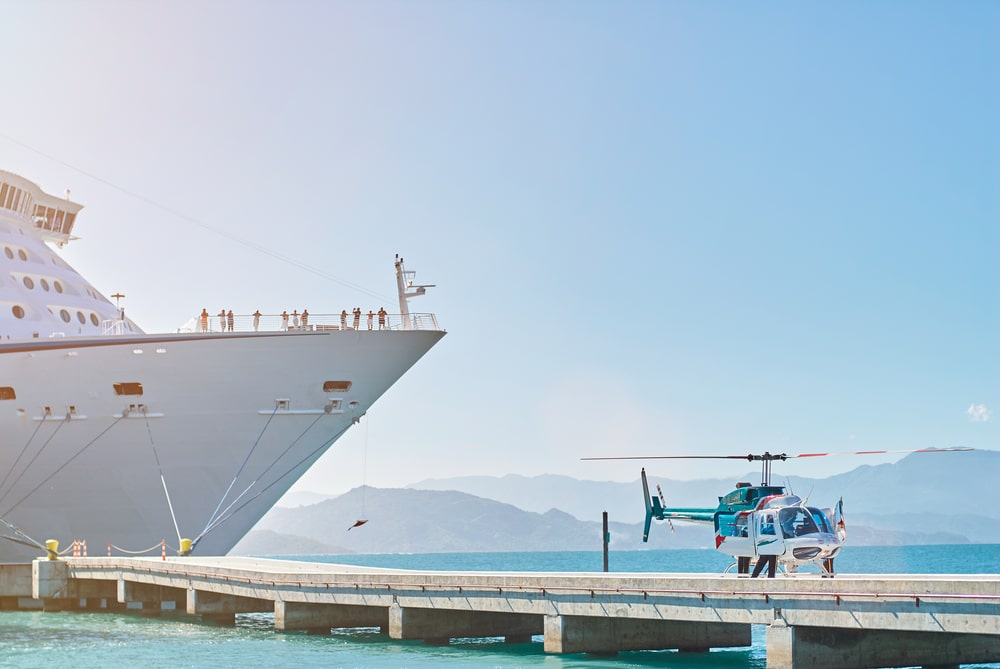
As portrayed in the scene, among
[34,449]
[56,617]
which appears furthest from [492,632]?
[34,449]

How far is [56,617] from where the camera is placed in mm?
34062

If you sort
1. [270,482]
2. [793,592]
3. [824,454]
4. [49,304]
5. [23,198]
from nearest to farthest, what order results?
[793,592]
[824,454]
[270,482]
[49,304]
[23,198]

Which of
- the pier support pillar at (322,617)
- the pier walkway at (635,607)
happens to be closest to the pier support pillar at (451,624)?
the pier walkway at (635,607)

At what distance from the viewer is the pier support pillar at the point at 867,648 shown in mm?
18859

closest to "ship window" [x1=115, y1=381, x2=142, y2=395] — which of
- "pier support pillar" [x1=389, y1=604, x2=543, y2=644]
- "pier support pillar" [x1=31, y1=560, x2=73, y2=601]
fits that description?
"pier support pillar" [x1=31, y1=560, x2=73, y2=601]

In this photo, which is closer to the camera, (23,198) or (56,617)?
(56,617)

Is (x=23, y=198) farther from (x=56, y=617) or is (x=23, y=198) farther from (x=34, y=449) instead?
(x=56, y=617)

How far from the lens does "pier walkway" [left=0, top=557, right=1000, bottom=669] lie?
58.4 ft

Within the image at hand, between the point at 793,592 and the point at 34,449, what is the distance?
2508 cm

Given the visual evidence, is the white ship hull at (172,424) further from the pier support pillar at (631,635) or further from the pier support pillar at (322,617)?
the pier support pillar at (631,635)

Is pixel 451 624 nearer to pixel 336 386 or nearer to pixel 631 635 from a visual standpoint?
pixel 631 635

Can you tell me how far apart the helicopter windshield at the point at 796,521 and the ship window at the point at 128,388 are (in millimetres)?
21015

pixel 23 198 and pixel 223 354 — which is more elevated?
pixel 23 198

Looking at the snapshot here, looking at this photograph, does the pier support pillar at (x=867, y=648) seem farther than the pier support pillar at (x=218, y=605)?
No
